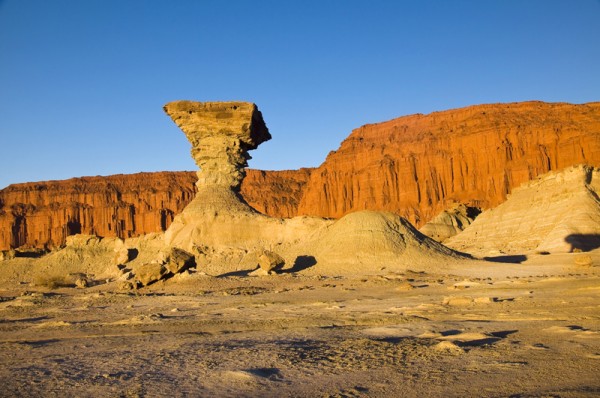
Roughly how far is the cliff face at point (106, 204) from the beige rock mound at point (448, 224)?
264 ft

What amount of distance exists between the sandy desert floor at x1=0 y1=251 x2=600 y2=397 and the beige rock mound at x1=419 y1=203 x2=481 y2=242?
153 feet

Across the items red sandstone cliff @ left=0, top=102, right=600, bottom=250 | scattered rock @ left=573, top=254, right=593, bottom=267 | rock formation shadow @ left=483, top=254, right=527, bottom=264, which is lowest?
rock formation shadow @ left=483, top=254, right=527, bottom=264

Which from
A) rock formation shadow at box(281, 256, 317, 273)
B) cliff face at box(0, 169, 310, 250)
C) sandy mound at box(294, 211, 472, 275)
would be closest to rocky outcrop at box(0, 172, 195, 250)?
cliff face at box(0, 169, 310, 250)

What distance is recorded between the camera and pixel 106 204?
153m

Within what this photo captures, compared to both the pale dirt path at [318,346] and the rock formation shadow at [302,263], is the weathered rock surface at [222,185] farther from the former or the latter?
the pale dirt path at [318,346]

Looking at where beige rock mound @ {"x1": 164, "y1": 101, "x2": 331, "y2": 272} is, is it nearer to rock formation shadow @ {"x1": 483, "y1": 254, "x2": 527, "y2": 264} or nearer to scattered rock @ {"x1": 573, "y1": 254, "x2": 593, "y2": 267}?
rock formation shadow @ {"x1": 483, "y1": 254, "x2": 527, "y2": 264}

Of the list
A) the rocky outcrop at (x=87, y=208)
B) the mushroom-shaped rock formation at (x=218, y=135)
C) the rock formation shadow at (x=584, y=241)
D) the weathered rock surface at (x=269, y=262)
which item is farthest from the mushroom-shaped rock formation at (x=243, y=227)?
the rocky outcrop at (x=87, y=208)

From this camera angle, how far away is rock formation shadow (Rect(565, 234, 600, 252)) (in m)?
34.2

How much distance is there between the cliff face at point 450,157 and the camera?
353ft

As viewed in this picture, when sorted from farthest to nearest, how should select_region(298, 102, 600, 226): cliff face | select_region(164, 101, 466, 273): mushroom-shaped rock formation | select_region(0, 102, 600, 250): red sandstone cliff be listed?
select_region(0, 102, 600, 250): red sandstone cliff, select_region(298, 102, 600, 226): cliff face, select_region(164, 101, 466, 273): mushroom-shaped rock formation

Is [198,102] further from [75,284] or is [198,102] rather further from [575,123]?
[575,123]

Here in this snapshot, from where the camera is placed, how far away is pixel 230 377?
6211 millimetres

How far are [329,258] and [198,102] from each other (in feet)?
48.0

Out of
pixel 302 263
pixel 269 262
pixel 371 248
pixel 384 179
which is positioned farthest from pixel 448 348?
pixel 384 179
